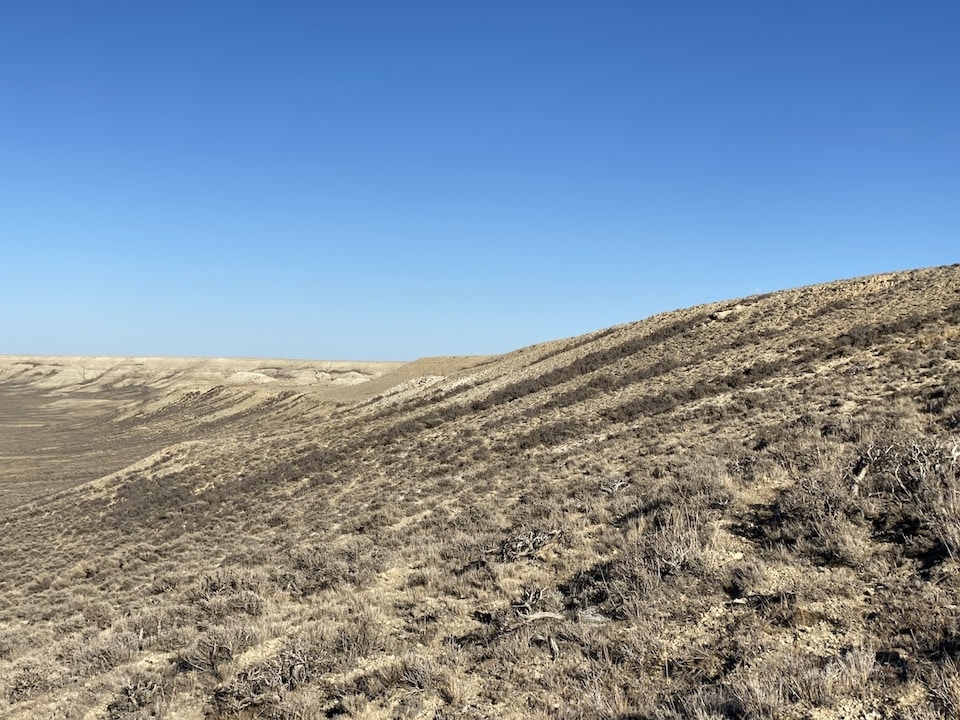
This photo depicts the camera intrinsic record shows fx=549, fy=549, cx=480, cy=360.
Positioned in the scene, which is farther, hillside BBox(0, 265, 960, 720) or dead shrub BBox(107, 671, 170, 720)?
dead shrub BBox(107, 671, 170, 720)

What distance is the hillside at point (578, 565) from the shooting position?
5055 millimetres

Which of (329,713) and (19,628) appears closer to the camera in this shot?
(329,713)

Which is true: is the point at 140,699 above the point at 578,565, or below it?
below

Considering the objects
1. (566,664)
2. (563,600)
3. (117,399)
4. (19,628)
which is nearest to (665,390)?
(563,600)

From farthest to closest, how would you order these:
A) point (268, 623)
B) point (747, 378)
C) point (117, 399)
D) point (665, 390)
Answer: point (117, 399), point (665, 390), point (747, 378), point (268, 623)

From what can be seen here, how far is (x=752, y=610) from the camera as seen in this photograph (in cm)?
577

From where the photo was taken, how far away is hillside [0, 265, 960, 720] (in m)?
5.05

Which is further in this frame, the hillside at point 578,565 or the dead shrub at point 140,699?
the dead shrub at point 140,699

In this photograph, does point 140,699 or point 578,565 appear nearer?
point 140,699

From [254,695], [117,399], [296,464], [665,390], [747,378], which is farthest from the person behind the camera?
[117,399]

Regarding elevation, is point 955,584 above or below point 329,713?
above

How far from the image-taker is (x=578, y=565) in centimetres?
813

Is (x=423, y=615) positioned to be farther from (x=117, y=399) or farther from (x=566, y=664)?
(x=117, y=399)

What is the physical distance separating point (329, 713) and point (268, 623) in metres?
3.07
